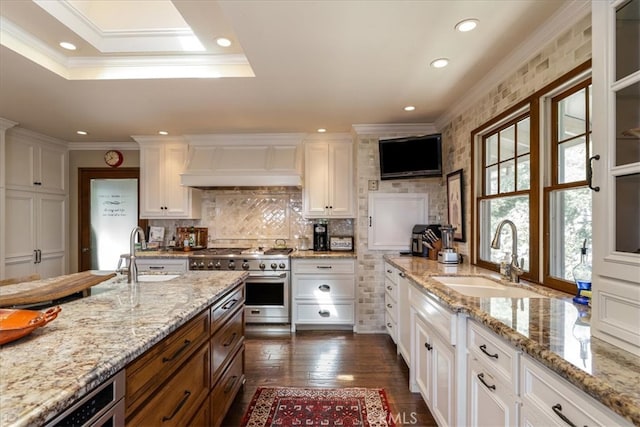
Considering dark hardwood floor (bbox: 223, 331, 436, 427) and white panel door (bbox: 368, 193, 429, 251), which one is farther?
white panel door (bbox: 368, 193, 429, 251)

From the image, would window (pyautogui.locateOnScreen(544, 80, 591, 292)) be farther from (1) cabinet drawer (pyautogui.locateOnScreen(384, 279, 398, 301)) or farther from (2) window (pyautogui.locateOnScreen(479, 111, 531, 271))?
(1) cabinet drawer (pyautogui.locateOnScreen(384, 279, 398, 301))

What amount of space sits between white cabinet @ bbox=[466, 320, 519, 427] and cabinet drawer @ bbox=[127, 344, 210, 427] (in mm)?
1304

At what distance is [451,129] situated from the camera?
129 inches

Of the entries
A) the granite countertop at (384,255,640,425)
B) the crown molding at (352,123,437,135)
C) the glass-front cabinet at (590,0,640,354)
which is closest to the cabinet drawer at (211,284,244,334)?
the granite countertop at (384,255,640,425)

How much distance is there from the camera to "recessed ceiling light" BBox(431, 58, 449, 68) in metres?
2.18

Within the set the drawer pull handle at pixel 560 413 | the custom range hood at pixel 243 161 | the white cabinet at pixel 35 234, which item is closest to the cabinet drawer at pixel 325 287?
the custom range hood at pixel 243 161

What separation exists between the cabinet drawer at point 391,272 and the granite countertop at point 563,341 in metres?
1.15

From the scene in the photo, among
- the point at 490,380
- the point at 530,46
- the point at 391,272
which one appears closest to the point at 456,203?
the point at 391,272

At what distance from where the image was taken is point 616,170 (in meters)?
1.00

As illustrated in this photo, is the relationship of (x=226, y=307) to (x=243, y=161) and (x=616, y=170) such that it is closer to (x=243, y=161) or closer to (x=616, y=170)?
(x=616, y=170)

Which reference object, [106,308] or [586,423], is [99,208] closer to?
[106,308]

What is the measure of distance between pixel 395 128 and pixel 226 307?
2739 mm

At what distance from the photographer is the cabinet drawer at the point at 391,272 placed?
9.87 ft

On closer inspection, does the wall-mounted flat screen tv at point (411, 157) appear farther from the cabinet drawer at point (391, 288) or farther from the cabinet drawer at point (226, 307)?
the cabinet drawer at point (226, 307)
